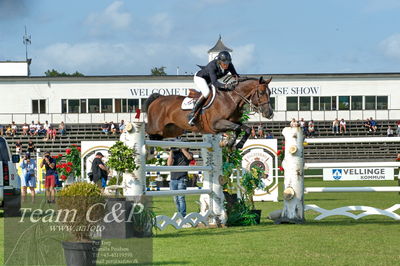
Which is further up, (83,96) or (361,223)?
(83,96)

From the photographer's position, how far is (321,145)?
173 ft

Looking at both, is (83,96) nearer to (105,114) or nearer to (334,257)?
(105,114)

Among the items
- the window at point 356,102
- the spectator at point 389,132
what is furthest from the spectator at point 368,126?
the window at point 356,102

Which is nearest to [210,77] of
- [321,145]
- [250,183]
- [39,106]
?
[250,183]

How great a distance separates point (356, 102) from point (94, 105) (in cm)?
2118

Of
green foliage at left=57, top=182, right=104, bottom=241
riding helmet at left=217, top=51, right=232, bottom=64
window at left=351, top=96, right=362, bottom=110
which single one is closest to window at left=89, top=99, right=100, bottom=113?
window at left=351, top=96, right=362, bottom=110

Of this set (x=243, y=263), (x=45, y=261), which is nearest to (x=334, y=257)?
(x=243, y=263)

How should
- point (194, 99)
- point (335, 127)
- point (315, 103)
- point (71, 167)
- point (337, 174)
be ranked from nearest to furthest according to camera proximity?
point (194, 99)
point (71, 167)
point (337, 174)
point (335, 127)
point (315, 103)

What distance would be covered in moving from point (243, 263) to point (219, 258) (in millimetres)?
538

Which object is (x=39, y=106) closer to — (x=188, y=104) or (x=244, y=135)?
(x=188, y=104)

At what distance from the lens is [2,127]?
56.5 metres

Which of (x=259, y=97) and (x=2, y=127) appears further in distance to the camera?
(x=2, y=127)

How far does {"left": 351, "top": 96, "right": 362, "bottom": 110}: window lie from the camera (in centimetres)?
6425

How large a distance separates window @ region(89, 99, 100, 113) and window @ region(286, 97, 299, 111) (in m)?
15.1
